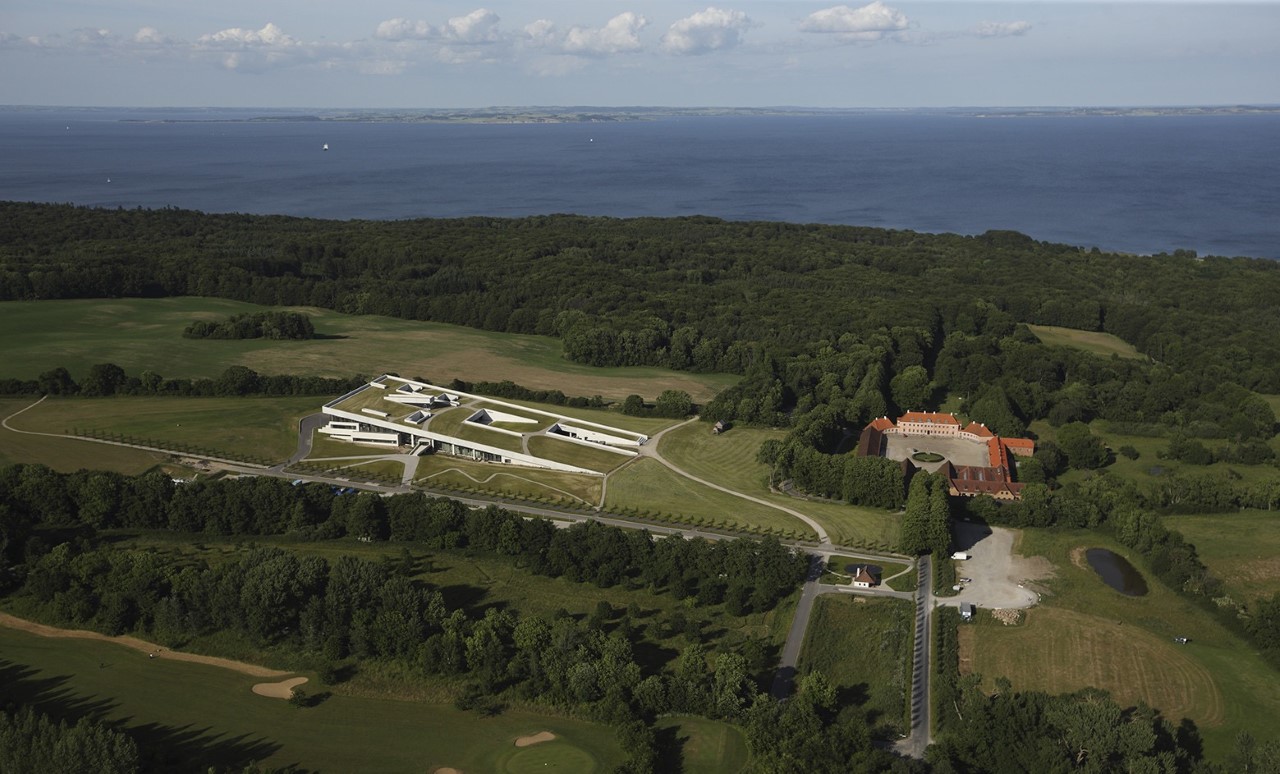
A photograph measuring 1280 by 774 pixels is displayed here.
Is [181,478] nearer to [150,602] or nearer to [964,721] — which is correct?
[150,602]

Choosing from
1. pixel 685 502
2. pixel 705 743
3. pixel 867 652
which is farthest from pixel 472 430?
pixel 705 743

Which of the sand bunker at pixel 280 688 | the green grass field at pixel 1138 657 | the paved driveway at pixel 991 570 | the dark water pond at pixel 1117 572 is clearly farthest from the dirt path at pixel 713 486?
the sand bunker at pixel 280 688

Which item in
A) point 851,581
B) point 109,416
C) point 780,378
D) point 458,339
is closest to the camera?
point 851,581

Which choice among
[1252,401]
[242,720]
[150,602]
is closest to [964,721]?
[242,720]

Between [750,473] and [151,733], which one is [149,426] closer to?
[151,733]

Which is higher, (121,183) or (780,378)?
(121,183)

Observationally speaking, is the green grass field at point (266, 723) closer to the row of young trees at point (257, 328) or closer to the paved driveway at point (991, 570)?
the paved driveway at point (991, 570)
